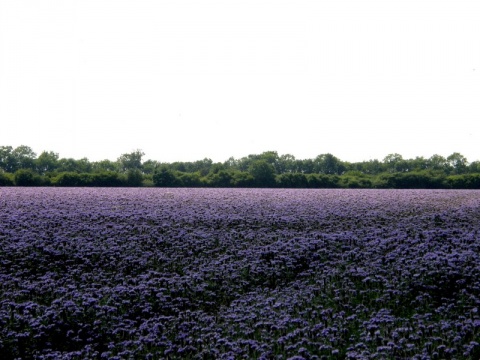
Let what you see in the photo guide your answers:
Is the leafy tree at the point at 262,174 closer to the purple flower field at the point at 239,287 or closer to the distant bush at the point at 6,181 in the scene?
the distant bush at the point at 6,181

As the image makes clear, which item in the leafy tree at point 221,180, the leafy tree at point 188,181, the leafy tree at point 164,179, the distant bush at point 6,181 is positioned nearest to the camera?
the distant bush at point 6,181

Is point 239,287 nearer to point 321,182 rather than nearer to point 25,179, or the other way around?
point 25,179

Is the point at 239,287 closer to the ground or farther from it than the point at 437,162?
closer to the ground

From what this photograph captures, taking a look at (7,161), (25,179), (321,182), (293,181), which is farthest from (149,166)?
(321,182)

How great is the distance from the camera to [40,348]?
351 inches

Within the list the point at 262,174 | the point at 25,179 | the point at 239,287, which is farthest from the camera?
the point at 262,174

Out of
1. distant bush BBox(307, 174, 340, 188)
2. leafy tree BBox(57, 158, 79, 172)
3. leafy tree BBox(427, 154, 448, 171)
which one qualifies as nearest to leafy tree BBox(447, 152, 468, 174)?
leafy tree BBox(427, 154, 448, 171)

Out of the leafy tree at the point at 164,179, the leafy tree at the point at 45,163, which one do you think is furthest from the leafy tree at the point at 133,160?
the leafy tree at the point at 164,179

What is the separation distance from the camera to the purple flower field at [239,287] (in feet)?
27.5

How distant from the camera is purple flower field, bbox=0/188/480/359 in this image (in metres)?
8.38

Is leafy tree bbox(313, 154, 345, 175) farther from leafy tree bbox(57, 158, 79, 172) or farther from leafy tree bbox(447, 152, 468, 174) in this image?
leafy tree bbox(57, 158, 79, 172)

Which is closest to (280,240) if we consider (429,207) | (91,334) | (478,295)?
(478,295)

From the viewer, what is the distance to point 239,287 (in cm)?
1126

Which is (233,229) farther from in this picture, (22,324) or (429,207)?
(429,207)
